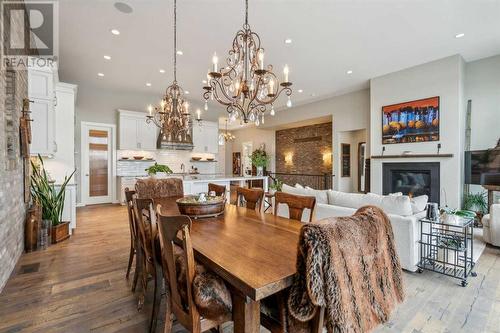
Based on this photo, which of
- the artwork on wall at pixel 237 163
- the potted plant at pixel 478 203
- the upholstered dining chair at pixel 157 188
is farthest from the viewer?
the artwork on wall at pixel 237 163

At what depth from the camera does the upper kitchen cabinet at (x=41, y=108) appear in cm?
355

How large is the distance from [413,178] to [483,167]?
48.5 inches

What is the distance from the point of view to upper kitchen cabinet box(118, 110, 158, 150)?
23.8 feet

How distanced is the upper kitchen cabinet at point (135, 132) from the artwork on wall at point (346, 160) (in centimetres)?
621

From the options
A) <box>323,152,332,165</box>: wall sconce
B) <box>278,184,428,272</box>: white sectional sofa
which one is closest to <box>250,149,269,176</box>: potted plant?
<box>323,152,332,165</box>: wall sconce

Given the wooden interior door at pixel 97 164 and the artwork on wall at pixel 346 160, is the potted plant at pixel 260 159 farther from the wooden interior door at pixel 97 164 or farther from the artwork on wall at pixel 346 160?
the wooden interior door at pixel 97 164

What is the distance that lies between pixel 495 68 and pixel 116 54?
7.84 m

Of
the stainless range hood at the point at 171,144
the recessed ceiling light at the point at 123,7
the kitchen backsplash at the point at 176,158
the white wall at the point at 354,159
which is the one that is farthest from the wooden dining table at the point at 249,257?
the white wall at the point at 354,159

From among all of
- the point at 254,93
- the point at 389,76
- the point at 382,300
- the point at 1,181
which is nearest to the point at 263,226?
the point at 382,300

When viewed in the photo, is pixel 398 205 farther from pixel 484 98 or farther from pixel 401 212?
pixel 484 98

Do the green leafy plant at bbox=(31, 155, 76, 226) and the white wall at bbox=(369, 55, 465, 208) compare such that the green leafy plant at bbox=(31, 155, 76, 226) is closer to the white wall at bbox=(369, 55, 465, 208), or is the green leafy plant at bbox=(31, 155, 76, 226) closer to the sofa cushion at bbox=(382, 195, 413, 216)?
the sofa cushion at bbox=(382, 195, 413, 216)

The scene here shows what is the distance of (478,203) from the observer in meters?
4.98

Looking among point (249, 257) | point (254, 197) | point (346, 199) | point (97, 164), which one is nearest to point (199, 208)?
point (254, 197)

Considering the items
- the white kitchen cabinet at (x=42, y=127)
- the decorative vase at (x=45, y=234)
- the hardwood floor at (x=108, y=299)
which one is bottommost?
the hardwood floor at (x=108, y=299)
